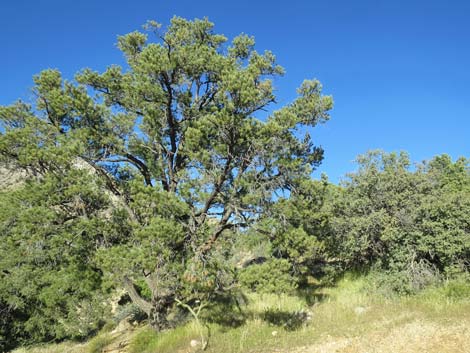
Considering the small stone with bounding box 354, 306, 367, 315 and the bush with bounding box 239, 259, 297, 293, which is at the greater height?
the bush with bounding box 239, 259, 297, 293

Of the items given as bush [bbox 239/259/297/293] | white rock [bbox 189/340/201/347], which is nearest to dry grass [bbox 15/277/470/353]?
white rock [bbox 189/340/201/347]

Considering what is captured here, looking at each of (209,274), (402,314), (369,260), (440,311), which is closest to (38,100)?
(209,274)

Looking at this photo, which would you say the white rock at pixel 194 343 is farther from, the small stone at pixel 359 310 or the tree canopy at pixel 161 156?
the small stone at pixel 359 310

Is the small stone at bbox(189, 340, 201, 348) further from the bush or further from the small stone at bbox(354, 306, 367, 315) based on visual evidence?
the small stone at bbox(354, 306, 367, 315)

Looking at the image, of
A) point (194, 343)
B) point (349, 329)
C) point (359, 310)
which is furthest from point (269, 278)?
point (359, 310)

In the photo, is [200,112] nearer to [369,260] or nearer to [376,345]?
[376,345]

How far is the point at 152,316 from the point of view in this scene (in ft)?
36.9

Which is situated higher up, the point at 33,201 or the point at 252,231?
the point at 33,201

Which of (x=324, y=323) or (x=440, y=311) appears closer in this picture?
(x=440, y=311)

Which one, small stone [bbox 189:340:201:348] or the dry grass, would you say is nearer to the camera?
the dry grass

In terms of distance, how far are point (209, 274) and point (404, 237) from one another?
26.3 ft

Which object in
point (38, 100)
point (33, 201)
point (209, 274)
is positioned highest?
point (38, 100)

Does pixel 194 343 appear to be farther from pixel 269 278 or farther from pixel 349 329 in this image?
pixel 349 329

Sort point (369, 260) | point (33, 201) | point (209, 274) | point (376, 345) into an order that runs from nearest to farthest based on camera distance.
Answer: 1. point (376, 345)
2. point (209, 274)
3. point (33, 201)
4. point (369, 260)
